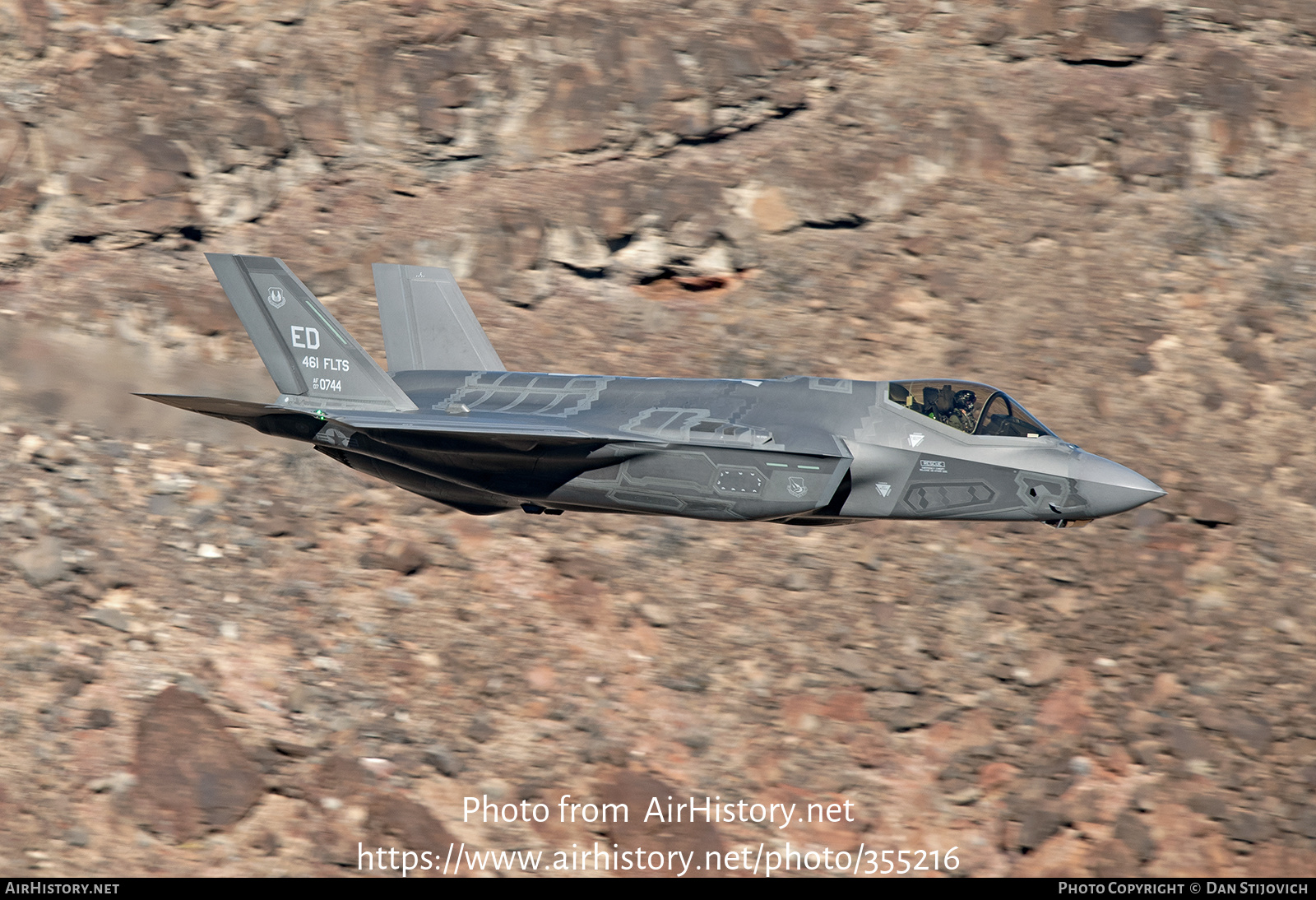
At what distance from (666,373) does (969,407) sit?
1022 centimetres

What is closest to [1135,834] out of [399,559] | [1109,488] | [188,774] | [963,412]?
[1109,488]

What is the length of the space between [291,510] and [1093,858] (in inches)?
666

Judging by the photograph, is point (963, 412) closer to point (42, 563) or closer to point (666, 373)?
point (666, 373)

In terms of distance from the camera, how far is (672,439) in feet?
56.2

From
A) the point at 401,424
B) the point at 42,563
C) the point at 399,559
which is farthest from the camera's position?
the point at 399,559

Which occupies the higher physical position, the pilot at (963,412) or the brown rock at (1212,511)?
the pilot at (963,412)

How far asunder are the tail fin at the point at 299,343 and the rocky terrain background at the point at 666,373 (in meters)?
4.12

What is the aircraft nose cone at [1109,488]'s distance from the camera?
643 inches

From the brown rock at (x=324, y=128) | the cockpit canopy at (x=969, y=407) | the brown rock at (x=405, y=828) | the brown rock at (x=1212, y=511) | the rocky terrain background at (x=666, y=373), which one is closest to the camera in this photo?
the cockpit canopy at (x=969, y=407)

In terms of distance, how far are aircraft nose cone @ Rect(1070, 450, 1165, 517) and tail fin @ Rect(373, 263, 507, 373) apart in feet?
34.4

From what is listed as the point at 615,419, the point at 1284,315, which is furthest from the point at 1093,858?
the point at 1284,315

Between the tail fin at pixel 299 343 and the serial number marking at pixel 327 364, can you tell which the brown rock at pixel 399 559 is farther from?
the serial number marking at pixel 327 364

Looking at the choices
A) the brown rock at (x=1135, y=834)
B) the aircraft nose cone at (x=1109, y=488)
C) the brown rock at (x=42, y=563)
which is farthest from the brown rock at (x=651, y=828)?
the brown rock at (x=42, y=563)

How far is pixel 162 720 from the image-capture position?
65.2ft
